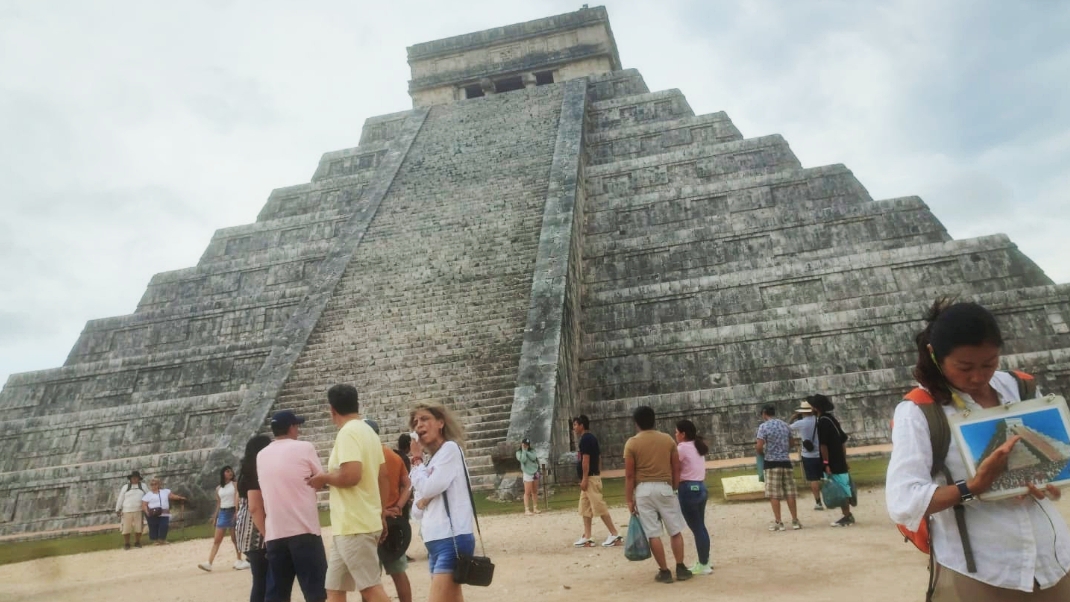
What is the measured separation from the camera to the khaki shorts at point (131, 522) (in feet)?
36.5

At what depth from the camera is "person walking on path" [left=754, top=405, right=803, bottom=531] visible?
7.82 meters

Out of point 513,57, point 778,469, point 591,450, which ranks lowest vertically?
point 778,469

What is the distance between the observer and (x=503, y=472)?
11586 millimetres

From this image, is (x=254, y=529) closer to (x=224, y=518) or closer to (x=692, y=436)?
(x=692, y=436)

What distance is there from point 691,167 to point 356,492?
16414mm

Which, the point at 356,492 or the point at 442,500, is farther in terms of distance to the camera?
the point at 356,492

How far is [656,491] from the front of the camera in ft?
19.5

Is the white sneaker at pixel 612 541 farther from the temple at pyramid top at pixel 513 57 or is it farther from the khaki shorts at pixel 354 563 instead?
the temple at pyramid top at pixel 513 57

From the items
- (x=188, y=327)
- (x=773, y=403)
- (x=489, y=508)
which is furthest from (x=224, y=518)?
(x=188, y=327)

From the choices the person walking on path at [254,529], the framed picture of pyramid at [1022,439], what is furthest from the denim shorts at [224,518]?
the framed picture of pyramid at [1022,439]

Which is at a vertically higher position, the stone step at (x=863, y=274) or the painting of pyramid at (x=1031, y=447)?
the stone step at (x=863, y=274)

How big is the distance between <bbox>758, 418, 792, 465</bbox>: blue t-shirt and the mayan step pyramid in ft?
13.8

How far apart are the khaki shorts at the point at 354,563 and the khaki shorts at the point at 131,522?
8300 mm

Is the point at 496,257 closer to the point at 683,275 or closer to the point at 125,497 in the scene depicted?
the point at 683,275
